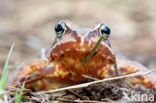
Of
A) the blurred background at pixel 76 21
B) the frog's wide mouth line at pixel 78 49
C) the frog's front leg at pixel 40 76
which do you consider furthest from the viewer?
the blurred background at pixel 76 21

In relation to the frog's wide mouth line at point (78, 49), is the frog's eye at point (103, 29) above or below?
above

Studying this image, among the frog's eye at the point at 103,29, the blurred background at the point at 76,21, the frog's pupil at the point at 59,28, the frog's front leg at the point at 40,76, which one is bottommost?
the frog's front leg at the point at 40,76

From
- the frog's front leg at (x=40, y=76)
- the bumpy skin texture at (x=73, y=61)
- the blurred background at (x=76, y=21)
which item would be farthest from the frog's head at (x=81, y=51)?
the blurred background at (x=76, y=21)

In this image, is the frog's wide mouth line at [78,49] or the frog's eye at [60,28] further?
the frog's eye at [60,28]

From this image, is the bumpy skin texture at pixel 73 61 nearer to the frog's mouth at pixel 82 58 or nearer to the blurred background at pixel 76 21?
the frog's mouth at pixel 82 58

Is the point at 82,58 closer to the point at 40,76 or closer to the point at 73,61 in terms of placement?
the point at 73,61

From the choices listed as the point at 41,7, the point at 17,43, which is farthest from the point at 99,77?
the point at 41,7

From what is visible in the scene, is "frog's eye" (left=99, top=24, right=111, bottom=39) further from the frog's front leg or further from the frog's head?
the frog's front leg
